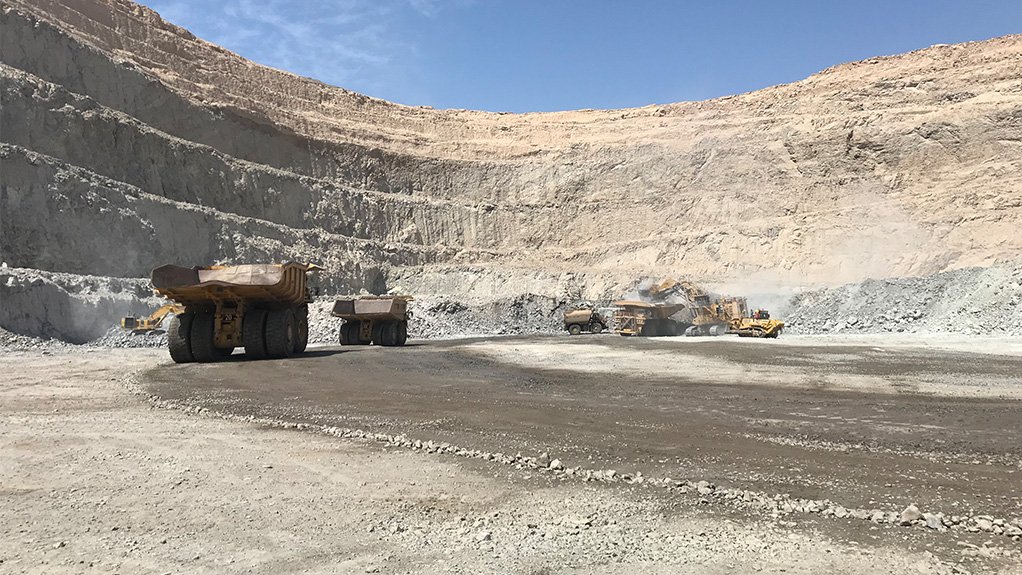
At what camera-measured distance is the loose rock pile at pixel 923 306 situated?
23.2 metres

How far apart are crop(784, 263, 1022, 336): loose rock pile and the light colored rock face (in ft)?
25.6

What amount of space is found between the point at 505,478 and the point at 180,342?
12852 millimetres

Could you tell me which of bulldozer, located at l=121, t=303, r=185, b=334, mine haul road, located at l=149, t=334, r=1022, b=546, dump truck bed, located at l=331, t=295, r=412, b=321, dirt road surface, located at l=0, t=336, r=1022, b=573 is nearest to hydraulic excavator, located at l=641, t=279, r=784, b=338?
mine haul road, located at l=149, t=334, r=1022, b=546

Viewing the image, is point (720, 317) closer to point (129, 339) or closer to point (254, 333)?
point (254, 333)

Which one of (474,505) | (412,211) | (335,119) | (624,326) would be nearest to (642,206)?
(412,211)

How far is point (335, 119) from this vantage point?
160 ft

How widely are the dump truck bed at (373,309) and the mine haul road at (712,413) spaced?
739 centimetres

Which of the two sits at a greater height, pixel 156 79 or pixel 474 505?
pixel 156 79

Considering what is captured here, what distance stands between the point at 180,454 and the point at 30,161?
95.0 ft

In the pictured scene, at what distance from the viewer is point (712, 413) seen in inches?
300

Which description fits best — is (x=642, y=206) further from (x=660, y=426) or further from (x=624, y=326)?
(x=660, y=426)

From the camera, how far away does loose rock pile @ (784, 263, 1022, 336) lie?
76.2ft

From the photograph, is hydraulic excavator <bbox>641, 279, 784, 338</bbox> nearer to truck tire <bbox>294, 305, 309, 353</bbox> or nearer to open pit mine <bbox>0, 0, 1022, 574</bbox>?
open pit mine <bbox>0, 0, 1022, 574</bbox>

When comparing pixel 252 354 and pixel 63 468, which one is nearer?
pixel 63 468
